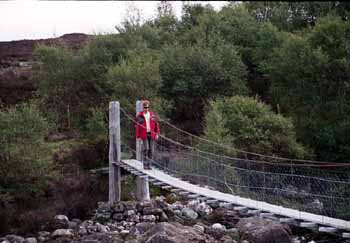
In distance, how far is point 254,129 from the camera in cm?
1282

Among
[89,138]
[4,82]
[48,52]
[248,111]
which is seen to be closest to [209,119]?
[248,111]

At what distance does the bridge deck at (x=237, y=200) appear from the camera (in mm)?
6199

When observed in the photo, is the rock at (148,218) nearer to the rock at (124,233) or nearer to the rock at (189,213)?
the rock at (124,233)

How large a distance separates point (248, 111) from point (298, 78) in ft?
9.71

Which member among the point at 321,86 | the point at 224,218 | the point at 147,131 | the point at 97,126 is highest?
the point at 321,86

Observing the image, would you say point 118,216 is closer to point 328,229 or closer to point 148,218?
point 148,218

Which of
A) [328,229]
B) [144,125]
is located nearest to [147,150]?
[144,125]

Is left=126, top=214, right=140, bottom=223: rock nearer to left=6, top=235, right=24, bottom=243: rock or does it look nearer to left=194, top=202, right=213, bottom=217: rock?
left=194, top=202, right=213, bottom=217: rock

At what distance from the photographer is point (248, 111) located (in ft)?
43.8

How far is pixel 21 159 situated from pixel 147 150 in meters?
2.81

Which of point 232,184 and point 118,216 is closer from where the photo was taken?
point 232,184

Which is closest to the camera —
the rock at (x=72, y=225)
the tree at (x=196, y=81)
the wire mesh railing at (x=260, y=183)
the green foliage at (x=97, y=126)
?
the wire mesh railing at (x=260, y=183)

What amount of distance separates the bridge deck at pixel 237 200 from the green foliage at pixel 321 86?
20.8 feet

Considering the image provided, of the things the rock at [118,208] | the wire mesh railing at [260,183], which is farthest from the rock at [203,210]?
the rock at [118,208]
